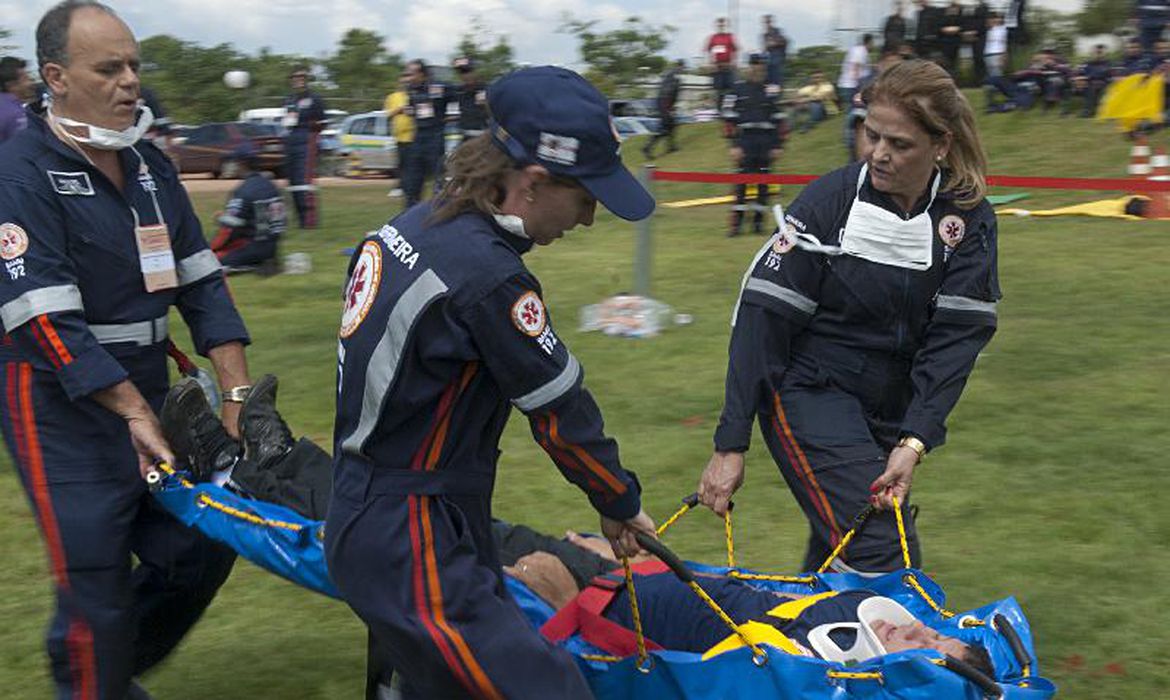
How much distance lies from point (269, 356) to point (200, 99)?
140 feet

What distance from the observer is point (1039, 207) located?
52.2 feet

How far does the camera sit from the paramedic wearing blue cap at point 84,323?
334 centimetres

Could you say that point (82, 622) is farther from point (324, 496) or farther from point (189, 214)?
point (189, 214)

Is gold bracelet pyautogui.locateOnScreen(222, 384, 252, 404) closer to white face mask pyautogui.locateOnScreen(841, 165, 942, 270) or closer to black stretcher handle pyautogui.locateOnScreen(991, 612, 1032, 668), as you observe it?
white face mask pyautogui.locateOnScreen(841, 165, 942, 270)

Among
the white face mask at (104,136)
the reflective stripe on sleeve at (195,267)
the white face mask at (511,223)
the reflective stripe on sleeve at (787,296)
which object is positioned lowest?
the reflective stripe on sleeve at (787,296)

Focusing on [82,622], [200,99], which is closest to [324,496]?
[82,622]

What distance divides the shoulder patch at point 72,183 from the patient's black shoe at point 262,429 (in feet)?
2.55

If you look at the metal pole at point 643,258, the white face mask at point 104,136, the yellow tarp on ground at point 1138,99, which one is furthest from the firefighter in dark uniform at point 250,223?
the yellow tarp on ground at point 1138,99

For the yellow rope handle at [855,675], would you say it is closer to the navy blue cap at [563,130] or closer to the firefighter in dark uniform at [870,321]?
the firefighter in dark uniform at [870,321]

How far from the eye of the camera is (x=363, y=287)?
2.72 m

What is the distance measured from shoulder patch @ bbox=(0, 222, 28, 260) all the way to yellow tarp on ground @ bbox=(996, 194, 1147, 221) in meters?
13.1

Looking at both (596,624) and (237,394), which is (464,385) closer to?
(596,624)

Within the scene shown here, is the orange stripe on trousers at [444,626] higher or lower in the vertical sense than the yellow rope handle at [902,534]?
higher

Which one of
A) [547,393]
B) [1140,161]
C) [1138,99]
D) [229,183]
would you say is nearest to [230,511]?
[547,393]
